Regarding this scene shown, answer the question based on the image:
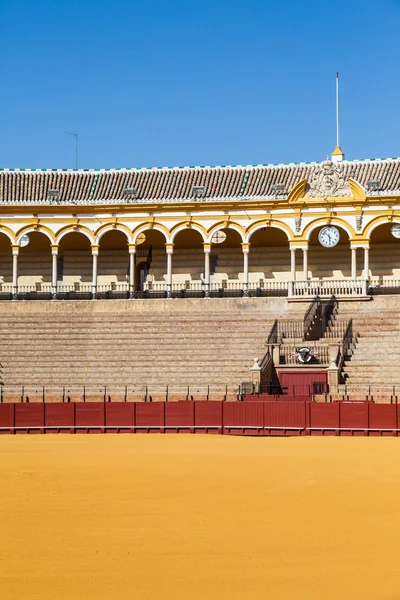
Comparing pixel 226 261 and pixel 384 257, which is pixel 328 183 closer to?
pixel 384 257

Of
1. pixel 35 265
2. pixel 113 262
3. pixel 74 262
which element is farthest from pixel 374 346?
pixel 35 265

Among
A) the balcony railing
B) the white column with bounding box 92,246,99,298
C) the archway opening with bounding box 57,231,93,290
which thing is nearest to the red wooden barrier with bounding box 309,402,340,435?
the balcony railing

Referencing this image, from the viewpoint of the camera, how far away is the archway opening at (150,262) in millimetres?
51406

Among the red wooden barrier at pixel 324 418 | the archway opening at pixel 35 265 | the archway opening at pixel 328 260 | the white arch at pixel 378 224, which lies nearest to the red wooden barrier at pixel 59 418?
the red wooden barrier at pixel 324 418

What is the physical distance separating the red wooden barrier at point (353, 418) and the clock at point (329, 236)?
16.8 metres

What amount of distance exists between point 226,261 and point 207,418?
61.8 feet

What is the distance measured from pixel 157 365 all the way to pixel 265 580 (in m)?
25.5

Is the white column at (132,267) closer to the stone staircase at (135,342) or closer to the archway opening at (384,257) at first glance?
the stone staircase at (135,342)

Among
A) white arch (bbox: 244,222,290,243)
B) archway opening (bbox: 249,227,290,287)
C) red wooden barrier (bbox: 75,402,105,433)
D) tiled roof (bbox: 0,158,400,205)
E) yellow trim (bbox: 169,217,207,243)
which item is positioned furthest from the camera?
archway opening (bbox: 249,227,290,287)

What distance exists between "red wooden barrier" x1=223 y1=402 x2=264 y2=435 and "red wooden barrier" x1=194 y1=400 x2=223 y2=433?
187 millimetres

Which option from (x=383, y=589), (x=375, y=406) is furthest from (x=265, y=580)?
(x=375, y=406)

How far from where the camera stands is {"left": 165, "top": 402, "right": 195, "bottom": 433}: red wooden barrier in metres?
33.6

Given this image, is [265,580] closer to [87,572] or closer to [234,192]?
[87,572]

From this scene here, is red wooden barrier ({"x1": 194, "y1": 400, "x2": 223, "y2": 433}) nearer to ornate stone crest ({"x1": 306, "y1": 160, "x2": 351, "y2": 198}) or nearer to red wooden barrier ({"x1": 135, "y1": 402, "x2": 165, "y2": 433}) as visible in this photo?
red wooden barrier ({"x1": 135, "y1": 402, "x2": 165, "y2": 433})
